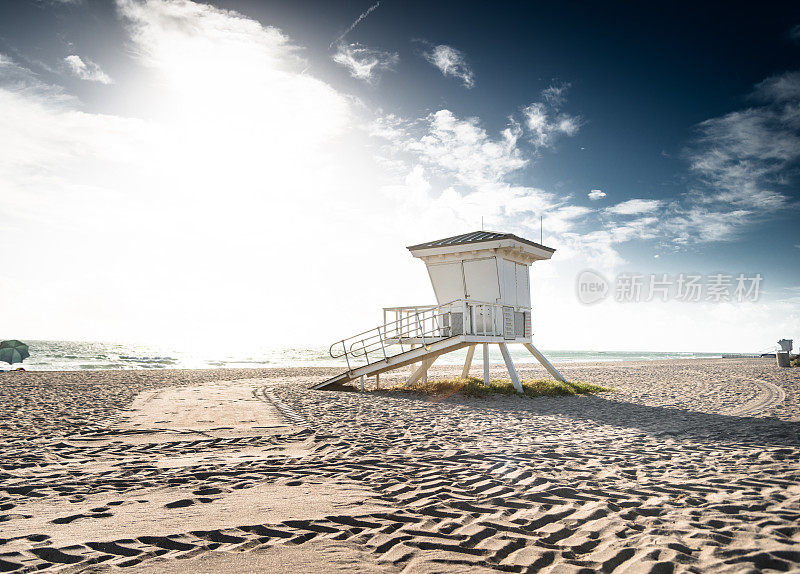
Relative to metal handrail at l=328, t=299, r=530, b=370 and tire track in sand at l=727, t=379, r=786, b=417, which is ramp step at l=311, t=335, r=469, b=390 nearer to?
metal handrail at l=328, t=299, r=530, b=370

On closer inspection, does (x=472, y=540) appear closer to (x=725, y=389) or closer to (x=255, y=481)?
(x=255, y=481)

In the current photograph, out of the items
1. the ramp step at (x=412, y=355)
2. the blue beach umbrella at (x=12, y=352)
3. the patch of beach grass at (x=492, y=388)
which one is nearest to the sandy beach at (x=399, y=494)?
the ramp step at (x=412, y=355)

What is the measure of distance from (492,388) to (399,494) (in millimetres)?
10724

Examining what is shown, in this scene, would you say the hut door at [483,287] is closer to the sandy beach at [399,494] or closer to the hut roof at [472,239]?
the hut roof at [472,239]

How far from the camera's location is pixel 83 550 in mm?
3650

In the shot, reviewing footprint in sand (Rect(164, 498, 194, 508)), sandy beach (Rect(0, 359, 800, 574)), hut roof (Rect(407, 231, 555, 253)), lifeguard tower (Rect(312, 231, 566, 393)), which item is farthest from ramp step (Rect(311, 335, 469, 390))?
footprint in sand (Rect(164, 498, 194, 508))

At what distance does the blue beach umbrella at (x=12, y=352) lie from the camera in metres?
25.5

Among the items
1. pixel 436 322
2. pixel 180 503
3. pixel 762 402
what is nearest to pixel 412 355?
pixel 436 322

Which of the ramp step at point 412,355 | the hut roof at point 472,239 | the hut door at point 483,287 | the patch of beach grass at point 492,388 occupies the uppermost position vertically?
the hut roof at point 472,239

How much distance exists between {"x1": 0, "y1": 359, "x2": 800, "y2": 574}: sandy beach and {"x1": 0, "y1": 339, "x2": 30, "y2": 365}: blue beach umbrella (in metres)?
20.0

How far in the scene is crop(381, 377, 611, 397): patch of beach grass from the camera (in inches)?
588

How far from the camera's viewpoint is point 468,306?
15.0 m

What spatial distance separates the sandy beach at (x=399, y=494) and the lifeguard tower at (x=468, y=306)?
483 cm

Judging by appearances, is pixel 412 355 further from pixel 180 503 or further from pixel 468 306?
pixel 180 503
